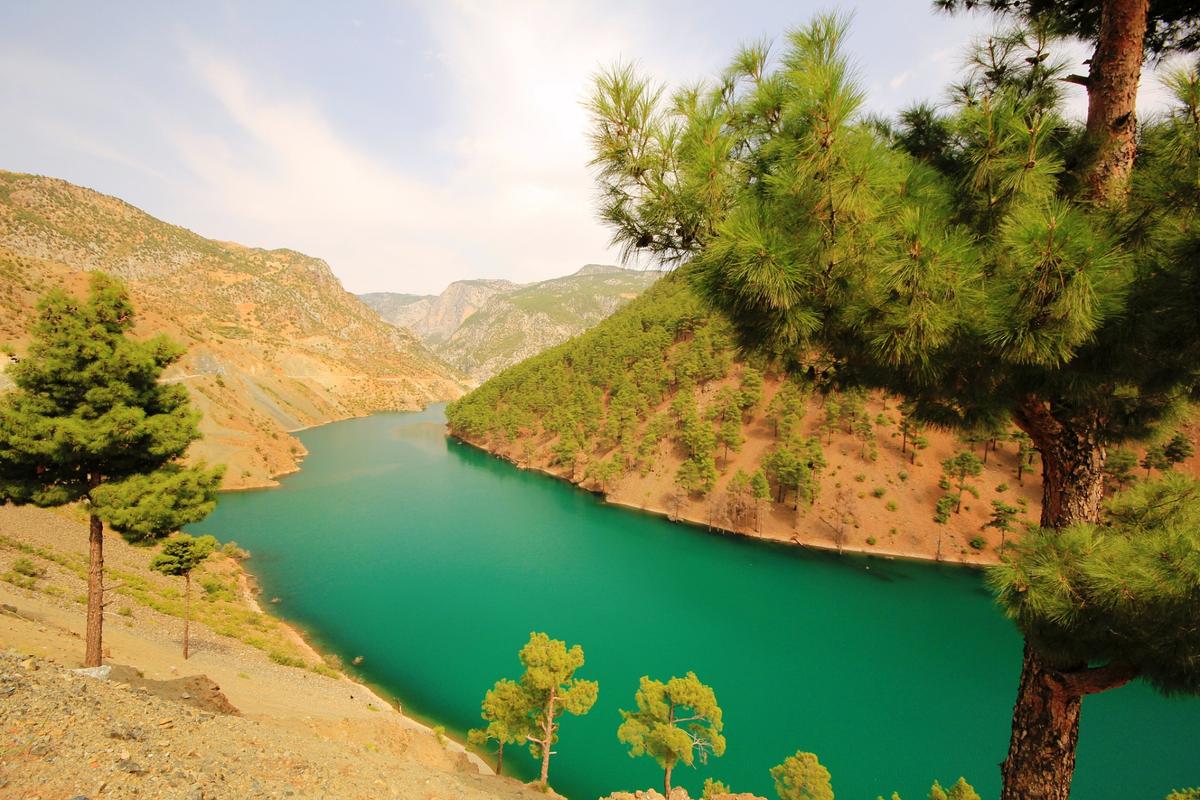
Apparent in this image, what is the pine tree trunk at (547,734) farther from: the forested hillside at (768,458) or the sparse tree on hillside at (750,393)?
the sparse tree on hillside at (750,393)

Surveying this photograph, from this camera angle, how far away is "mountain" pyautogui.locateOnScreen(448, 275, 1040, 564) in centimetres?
3691

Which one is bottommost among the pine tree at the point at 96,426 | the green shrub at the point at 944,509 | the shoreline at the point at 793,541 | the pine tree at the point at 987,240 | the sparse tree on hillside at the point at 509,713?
the shoreline at the point at 793,541

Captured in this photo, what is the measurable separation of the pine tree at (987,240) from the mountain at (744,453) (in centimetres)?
2286

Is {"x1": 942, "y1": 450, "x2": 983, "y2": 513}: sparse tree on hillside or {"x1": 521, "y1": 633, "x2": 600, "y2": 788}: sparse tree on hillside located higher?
{"x1": 942, "y1": 450, "x2": 983, "y2": 513}: sparse tree on hillside

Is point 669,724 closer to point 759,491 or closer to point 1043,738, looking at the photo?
point 1043,738

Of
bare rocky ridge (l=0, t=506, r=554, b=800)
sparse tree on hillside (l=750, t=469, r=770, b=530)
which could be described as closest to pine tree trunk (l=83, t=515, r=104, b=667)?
bare rocky ridge (l=0, t=506, r=554, b=800)

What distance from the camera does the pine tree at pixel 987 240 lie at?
2576mm

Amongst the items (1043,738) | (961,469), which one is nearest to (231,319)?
(961,469)

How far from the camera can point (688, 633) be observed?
24.5m

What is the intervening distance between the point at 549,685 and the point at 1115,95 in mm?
14471

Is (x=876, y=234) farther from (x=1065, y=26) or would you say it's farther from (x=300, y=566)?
(x=300, y=566)


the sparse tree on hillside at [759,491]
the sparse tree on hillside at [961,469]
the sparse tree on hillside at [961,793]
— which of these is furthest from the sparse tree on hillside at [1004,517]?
the sparse tree on hillside at [961,793]

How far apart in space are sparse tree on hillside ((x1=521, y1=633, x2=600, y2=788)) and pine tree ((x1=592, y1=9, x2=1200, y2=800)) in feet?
35.9

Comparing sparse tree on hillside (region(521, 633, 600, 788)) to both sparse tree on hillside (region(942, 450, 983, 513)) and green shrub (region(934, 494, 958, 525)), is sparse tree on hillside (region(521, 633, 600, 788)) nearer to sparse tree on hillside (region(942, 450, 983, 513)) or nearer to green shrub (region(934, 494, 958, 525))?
green shrub (region(934, 494, 958, 525))
